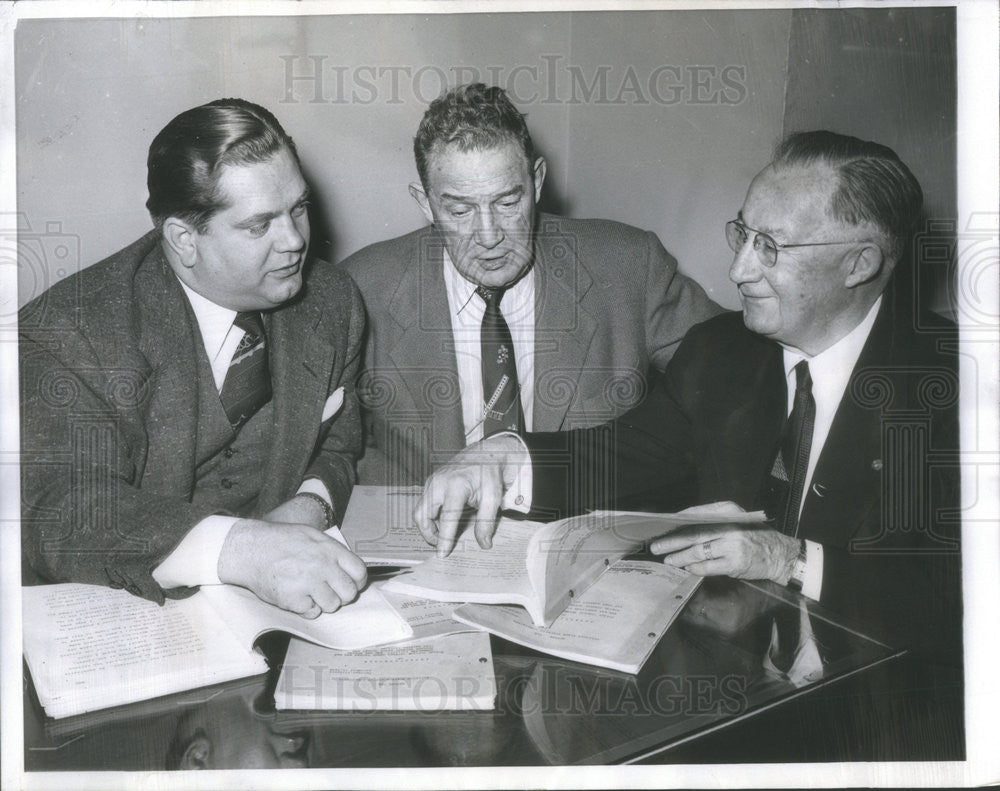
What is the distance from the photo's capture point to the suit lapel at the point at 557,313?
147cm

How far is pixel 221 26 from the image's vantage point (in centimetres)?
136

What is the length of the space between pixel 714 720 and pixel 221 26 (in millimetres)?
1355

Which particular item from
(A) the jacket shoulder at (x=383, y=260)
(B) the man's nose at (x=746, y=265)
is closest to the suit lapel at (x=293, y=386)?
(A) the jacket shoulder at (x=383, y=260)

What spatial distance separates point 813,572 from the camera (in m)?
1.29

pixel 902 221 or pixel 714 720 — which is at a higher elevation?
pixel 902 221

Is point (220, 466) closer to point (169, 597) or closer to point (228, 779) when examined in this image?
point (169, 597)

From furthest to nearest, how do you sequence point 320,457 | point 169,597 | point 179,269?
point 320,457 → point 179,269 → point 169,597

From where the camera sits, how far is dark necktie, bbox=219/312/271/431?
1.37 meters

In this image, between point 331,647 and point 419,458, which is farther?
point 419,458

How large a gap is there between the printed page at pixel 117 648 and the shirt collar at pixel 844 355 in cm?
102

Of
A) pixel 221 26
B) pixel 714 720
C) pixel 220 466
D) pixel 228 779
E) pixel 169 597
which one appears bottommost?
pixel 228 779

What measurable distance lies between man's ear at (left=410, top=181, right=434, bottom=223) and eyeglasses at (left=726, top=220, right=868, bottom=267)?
0.54 m

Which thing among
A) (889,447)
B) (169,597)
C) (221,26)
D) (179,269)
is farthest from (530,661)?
(221,26)

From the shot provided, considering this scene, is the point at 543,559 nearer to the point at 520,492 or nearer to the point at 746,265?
the point at 520,492
